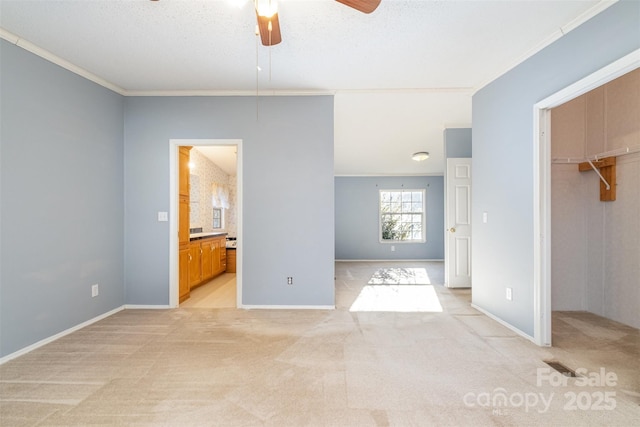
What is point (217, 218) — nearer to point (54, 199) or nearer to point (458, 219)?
point (54, 199)

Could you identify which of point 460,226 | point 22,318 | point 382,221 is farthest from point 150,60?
point 382,221

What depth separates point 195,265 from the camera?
432cm

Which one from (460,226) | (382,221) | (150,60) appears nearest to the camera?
(150,60)

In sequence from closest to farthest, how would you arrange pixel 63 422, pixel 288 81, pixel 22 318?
pixel 63 422, pixel 22 318, pixel 288 81

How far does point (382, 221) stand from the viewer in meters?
7.59

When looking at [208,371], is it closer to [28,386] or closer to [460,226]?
[28,386]

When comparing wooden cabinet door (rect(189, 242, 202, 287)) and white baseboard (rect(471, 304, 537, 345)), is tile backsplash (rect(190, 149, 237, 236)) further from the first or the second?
white baseboard (rect(471, 304, 537, 345))

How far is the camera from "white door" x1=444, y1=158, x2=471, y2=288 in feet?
14.7

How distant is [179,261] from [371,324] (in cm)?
260

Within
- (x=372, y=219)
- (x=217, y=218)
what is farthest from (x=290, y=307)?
(x=372, y=219)

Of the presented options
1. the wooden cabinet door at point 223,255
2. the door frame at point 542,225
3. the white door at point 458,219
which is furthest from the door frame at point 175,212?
the white door at point 458,219

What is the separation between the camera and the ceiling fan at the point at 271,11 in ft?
4.89

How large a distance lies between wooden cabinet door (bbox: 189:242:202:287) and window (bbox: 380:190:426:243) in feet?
15.7

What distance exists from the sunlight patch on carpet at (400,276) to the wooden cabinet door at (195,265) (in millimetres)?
2876
